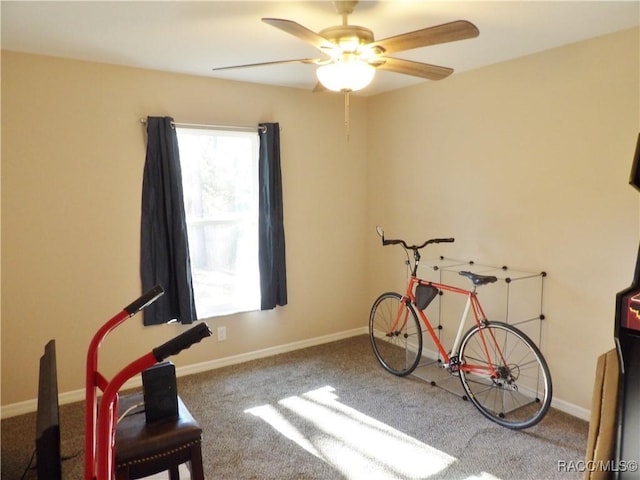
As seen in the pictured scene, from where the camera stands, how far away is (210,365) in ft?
12.4

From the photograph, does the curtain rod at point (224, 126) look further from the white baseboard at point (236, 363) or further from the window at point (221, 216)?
the white baseboard at point (236, 363)

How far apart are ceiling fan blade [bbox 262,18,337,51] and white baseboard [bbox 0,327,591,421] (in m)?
2.70

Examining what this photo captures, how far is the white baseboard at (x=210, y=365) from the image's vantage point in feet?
10.0

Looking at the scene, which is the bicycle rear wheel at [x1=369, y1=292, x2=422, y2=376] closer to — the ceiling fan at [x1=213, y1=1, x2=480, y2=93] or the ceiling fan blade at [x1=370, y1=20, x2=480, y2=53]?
the ceiling fan at [x1=213, y1=1, x2=480, y2=93]

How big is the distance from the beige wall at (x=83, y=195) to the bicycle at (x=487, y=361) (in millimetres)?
1275

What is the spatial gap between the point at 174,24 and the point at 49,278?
191 cm

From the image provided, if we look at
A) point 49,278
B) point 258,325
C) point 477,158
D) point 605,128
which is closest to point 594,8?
point 605,128

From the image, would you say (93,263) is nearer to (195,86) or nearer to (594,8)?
(195,86)

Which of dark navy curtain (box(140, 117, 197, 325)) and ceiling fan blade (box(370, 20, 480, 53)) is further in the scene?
dark navy curtain (box(140, 117, 197, 325))

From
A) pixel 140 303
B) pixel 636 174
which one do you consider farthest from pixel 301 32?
pixel 636 174

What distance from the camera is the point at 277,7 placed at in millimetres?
2201

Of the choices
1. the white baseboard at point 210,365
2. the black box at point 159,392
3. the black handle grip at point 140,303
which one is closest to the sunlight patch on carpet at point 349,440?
the white baseboard at point 210,365

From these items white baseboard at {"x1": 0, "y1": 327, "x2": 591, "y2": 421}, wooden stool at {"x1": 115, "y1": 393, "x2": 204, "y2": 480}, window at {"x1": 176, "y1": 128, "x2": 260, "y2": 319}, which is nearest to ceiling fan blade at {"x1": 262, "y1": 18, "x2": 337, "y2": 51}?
wooden stool at {"x1": 115, "y1": 393, "x2": 204, "y2": 480}

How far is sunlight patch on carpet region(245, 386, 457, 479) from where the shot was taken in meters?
2.43
